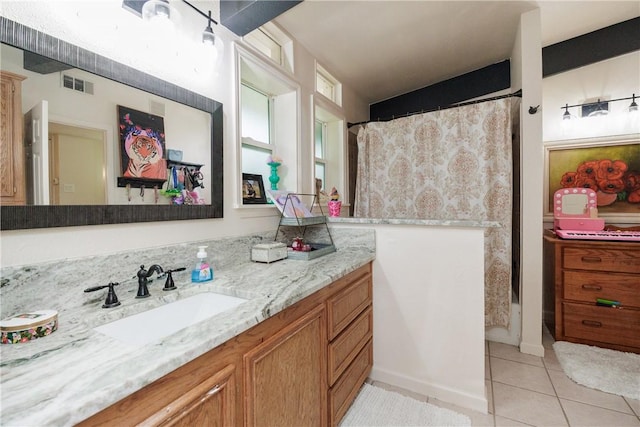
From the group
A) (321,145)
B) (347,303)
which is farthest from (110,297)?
(321,145)

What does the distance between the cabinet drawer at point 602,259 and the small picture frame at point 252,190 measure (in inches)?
97.6

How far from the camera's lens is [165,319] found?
106cm

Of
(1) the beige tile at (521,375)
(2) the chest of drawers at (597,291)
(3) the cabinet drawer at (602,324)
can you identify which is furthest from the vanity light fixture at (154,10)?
(3) the cabinet drawer at (602,324)

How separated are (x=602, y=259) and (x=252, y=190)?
274 centimetres

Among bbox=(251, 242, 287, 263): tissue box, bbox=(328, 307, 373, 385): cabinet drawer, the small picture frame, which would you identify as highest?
the small picture frame

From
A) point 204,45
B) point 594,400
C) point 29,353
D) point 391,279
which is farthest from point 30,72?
point 594,400

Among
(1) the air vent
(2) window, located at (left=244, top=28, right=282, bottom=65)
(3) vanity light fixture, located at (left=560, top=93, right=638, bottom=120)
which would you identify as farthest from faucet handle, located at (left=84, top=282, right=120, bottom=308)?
(3) vanity light fixture, located at (left=560, top=93, right=638, bottom=120)

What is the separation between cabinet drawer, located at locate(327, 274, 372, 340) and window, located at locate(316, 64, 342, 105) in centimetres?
194

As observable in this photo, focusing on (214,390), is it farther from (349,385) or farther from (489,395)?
(489,395)

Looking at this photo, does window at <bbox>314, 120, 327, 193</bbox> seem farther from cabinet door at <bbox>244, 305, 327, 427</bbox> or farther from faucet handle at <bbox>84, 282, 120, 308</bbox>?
faucet handle at <bbox>84, 282, 120, 308</bbox>

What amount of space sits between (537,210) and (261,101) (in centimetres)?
229

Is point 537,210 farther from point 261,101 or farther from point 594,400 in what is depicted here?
point 261,101

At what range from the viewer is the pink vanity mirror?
2.38 m

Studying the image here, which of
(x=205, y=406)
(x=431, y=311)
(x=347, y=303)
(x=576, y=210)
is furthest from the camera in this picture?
(x=576, y=210)
